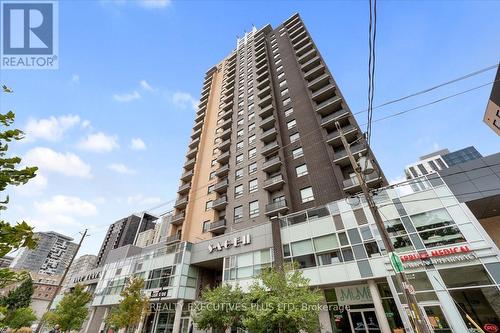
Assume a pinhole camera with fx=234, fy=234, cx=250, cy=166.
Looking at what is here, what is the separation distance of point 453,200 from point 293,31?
1816 inches

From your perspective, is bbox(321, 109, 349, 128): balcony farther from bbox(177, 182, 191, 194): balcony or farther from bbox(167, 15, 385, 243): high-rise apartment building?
bbox(177, 182, 191, 194): balcony

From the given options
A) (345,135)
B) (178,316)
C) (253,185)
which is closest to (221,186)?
(253,185)

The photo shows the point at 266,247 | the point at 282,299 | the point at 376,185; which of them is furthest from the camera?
the point at 376,185

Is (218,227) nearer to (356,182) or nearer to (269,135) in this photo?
(269,135)

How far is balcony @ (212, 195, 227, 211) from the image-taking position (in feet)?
104

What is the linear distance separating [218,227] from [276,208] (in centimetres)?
840

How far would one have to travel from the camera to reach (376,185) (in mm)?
24078

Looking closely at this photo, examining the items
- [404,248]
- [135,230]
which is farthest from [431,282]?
[135,230]

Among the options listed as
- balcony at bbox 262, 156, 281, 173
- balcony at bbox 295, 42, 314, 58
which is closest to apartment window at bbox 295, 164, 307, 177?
balcony at bbox 262, 156, 281, 173

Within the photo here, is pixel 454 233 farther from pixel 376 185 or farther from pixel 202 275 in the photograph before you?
pixel 202 275

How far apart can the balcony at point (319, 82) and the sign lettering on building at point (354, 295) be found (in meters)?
28.4

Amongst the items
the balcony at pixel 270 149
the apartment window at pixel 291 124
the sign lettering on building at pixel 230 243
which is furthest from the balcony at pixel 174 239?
the apartment window at pixel 291 124

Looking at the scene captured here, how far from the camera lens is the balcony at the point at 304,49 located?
141 ft

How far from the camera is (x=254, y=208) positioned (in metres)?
28.9
